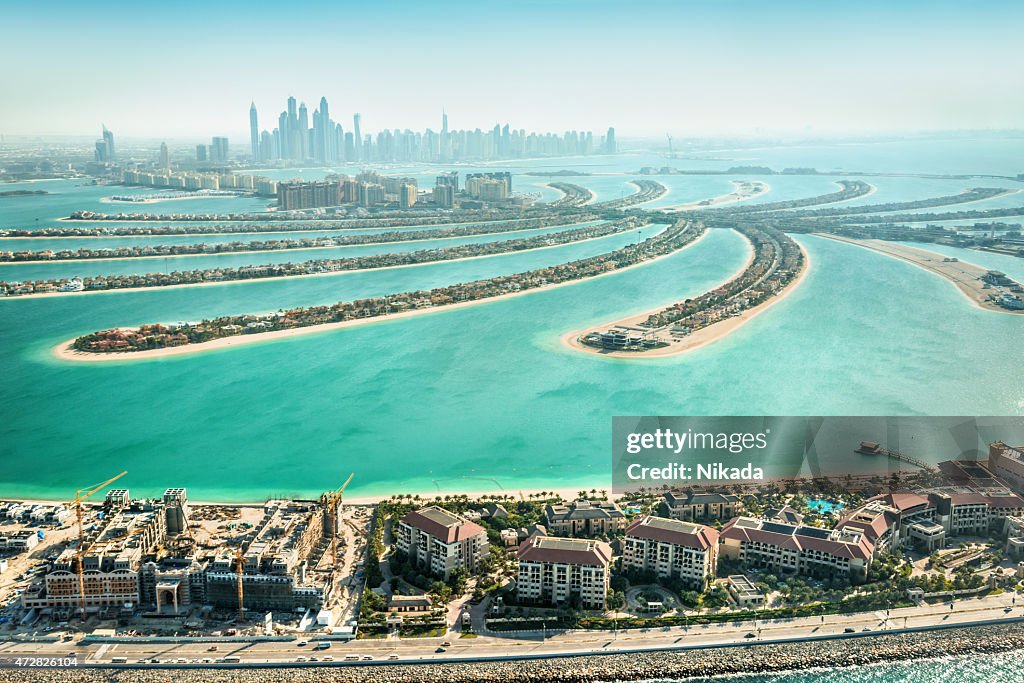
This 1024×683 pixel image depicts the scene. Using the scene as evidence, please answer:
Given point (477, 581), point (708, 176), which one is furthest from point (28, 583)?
point (708, 176)

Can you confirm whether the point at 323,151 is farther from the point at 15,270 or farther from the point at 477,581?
the point at 477,581

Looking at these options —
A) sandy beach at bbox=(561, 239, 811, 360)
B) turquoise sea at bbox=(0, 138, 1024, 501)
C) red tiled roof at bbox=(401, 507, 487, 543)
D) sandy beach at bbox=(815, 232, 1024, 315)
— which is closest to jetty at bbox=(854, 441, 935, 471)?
turquoise sea at bbox=(0, 138, 1024, 501)

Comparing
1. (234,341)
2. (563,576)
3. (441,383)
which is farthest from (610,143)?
(563,576)

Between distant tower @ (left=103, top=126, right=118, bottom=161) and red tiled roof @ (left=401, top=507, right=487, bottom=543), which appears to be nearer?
red tiled roof @ (left=401, top=507, right=487, bottom=543)

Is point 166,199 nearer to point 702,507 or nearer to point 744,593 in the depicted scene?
point 702,507

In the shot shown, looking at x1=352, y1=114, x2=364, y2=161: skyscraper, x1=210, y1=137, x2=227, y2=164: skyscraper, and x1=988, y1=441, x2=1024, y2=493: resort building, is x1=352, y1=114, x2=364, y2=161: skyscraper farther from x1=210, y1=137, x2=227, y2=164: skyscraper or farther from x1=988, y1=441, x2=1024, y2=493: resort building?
x1=988, y1=441, x2=1024, y2=493: resort building

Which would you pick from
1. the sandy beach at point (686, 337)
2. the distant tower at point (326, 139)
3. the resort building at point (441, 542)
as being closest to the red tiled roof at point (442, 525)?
the resort building at point (441, 542)

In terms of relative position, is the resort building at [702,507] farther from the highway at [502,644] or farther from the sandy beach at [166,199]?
the sandy beach at [166,199]
